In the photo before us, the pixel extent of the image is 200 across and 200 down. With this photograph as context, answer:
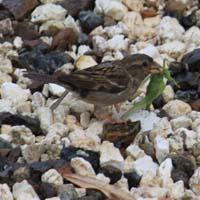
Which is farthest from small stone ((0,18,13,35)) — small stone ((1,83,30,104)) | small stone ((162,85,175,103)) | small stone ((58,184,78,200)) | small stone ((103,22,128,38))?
small stone ((58,184,78,200))

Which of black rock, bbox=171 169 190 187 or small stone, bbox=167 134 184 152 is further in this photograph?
small stone, bbox=167 134 184 152

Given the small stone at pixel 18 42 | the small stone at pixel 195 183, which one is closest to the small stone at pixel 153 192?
the small stone at pixel 195 183

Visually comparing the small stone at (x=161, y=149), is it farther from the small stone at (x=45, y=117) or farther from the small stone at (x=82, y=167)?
the small stone at (x=45, y=117)

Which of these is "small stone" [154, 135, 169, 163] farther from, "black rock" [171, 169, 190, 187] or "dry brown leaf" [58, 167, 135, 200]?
"dry brown leaf" [58, 167, 135, 200]

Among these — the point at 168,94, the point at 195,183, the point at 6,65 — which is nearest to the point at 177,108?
the point at 168,94

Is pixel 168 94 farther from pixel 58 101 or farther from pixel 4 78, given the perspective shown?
pixel 4 78
